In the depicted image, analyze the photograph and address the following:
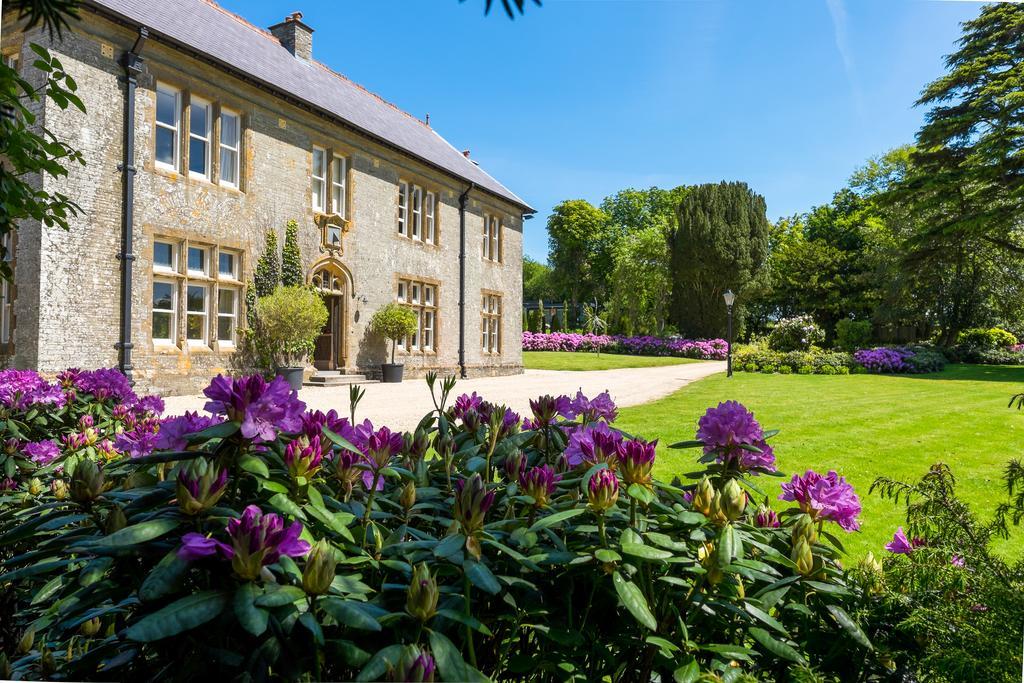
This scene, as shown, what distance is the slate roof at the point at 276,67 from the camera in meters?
10.6

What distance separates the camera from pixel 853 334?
2472cm

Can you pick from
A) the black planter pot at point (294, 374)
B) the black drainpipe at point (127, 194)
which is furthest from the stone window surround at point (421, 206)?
the black drainpipe at point (127, 194)

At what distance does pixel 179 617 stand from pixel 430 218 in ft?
57.5

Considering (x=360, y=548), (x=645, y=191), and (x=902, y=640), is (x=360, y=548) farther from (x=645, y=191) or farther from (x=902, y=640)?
(x=645, y=191)

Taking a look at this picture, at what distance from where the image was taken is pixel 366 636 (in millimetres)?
1093

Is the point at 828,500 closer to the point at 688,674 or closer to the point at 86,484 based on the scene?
the point at 688,674

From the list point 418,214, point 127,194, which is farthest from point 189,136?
point 418,214

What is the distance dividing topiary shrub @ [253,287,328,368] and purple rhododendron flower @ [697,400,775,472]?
11.8 metres

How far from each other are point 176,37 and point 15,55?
7.91 ft

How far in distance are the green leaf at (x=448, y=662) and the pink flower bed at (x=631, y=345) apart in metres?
28.5

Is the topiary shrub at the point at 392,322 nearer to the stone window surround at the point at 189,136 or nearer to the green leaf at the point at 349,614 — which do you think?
the stone window surround at the point at 189,136

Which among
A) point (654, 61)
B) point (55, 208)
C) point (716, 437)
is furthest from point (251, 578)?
point (55, 208)

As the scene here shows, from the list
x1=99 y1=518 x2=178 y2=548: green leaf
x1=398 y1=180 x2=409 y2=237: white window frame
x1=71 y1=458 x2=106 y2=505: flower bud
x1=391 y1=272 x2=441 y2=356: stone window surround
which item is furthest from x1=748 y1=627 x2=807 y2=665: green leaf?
x1=398 y1=180 x2=409 y2=237: white window frame

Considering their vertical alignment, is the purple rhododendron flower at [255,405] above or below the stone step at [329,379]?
above
